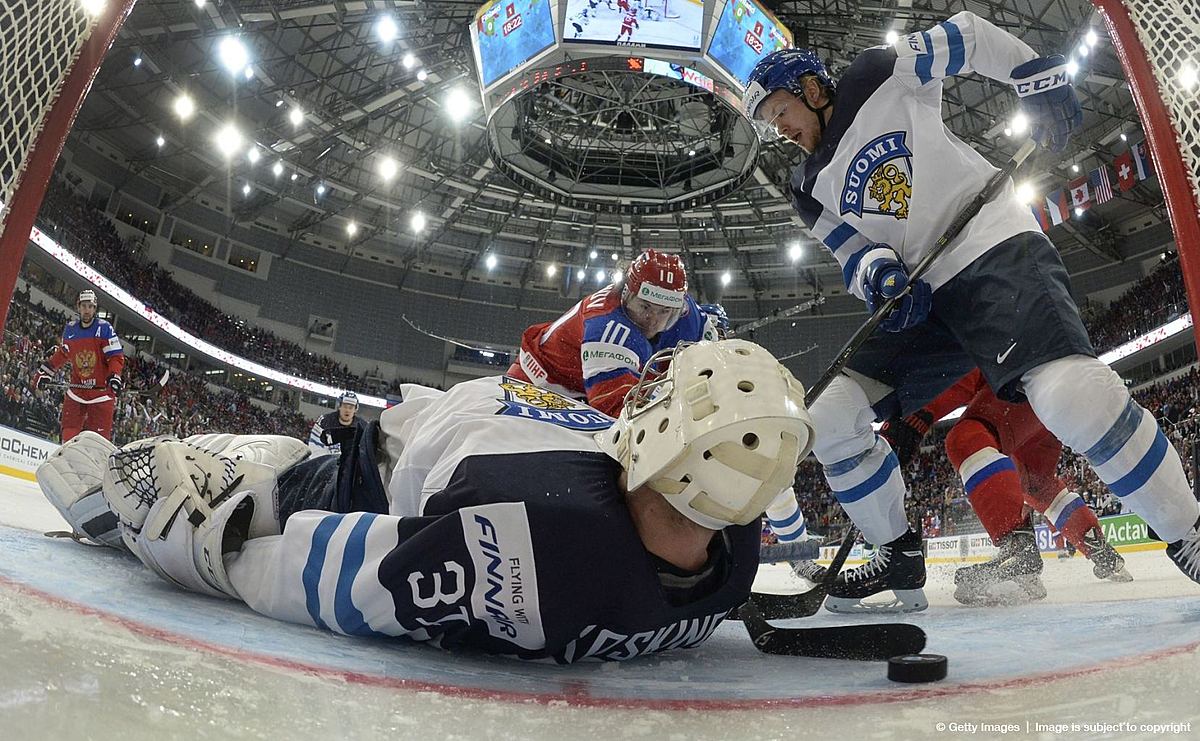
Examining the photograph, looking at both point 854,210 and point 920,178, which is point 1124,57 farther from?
point 854,210

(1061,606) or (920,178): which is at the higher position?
(920,178)

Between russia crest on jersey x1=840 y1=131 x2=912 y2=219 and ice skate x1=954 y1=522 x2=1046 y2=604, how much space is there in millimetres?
1271

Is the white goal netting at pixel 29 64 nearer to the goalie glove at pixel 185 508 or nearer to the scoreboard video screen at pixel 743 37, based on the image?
the goalie glove at pixel 185 508

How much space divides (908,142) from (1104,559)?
202cm

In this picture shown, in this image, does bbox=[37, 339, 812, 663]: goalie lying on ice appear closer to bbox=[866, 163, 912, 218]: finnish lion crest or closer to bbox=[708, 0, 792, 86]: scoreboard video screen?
bbox=[866, 163, 912, 218]: finnish lion crest

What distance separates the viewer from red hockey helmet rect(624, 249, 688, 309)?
2.63 meters

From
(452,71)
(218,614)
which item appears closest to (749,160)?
(452,71)

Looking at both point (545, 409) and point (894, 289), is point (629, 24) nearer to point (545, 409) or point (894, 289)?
point (894, 289)

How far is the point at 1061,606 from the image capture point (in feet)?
6.82

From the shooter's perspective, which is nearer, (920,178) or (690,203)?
(920,178)

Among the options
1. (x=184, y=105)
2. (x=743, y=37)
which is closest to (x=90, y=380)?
(x=743, y=37)

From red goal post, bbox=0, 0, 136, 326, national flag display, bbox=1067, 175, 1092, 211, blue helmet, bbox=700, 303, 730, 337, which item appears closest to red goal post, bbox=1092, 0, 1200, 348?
blue helmet, bbox=700, 303, 730, 337

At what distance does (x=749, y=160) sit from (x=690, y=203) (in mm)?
1674

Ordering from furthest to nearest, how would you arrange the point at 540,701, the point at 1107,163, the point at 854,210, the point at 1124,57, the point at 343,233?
the point at 343,233 → the point at 1107,163 → the point at 854,210 → the point at 1124,57 → the point at 540,701
